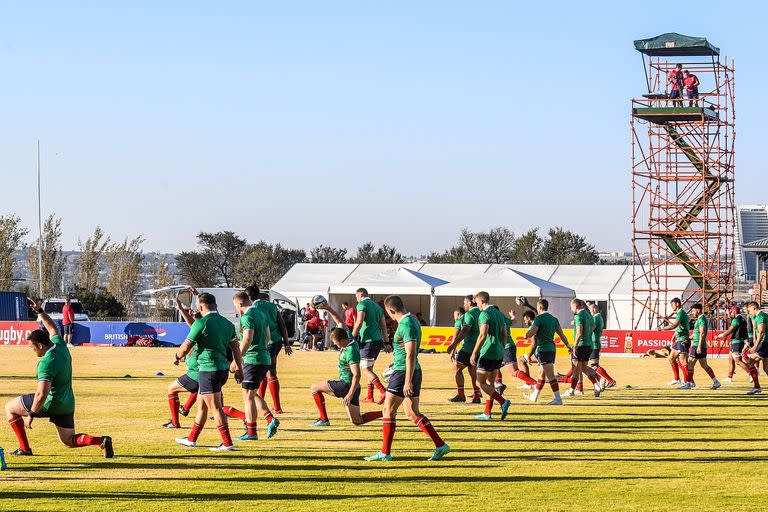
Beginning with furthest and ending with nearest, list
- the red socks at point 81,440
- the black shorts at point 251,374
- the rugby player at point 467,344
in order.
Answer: the rugby player at point 467,344 → the black shorts at point 251,374 → the red socks at point 81,440

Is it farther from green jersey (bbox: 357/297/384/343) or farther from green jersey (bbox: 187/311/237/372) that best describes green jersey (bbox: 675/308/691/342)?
green jersey (bbox: 187/311/237/372)

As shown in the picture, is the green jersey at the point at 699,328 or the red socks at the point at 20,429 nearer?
the red socks at the point at 20,429

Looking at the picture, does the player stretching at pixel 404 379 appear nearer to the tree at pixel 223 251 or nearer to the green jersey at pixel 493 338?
the green jersey at pixel 493 338

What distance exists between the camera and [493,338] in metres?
19.3

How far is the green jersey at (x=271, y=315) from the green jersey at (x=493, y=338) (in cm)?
318

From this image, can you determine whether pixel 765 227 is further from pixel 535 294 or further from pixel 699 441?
pixel 699 441

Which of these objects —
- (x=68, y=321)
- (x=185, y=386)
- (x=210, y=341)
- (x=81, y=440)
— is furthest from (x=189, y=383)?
(x=68, y=321)

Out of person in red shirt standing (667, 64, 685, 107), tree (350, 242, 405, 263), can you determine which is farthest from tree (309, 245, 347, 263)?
person in red shirt standing (667, 64, 685, 107)

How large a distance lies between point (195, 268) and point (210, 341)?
9755cm

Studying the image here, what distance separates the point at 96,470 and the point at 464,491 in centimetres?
409

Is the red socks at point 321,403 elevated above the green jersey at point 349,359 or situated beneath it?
situated beneath

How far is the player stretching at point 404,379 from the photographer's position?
44.2ft

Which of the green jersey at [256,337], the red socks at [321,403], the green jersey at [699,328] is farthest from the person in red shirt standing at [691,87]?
the green jersey at [256,337]

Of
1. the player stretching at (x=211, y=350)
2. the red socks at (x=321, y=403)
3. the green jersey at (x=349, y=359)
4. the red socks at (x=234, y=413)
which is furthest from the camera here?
the red socks at (x=321, y=403)
